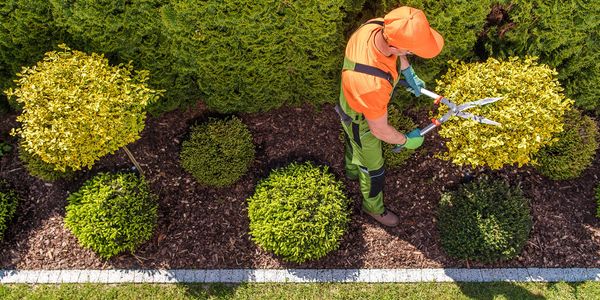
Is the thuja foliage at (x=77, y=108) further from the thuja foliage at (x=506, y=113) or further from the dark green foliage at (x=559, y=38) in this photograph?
the dark green foliage at (x=559, y=38)

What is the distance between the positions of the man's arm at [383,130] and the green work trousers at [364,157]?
36cm

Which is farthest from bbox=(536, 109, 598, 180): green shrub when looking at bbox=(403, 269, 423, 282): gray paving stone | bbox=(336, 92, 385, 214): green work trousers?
bbox=(336, 92, 385, 214): green work trousers

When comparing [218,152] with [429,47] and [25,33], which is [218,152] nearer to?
[25,33]

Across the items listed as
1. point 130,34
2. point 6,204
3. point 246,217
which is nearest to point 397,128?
point 246,217

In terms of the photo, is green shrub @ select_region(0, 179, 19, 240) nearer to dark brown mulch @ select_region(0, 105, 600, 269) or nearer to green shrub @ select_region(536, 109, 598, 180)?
dark brown mulch @ select_region(0, 105, 600, 269)

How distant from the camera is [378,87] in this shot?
5.02 m

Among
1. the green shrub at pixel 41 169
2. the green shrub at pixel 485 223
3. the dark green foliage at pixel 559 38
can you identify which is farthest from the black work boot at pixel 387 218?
the green shrub at pixel 41 169

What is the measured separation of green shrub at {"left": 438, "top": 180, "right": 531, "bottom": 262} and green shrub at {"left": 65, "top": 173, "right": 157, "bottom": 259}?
4.13 metres

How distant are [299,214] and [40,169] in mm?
3761

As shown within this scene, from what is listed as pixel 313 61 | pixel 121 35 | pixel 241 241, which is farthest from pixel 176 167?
pixel 313 61

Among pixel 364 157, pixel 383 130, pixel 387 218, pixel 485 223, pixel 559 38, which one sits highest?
pixel 559 38

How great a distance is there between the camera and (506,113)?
5.74m

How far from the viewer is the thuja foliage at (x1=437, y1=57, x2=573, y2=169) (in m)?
5.77

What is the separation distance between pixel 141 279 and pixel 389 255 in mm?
3476
